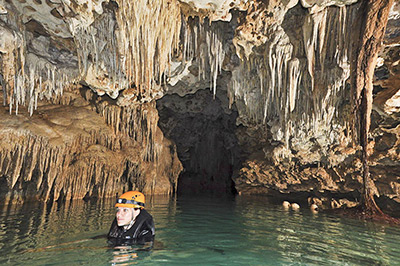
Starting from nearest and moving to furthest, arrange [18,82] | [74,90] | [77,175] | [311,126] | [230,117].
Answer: [18,82] < [311,126] < [77,175] < [74,90] < [230,117]

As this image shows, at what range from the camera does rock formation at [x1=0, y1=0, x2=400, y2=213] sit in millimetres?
5926

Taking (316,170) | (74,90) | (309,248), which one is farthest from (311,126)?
(74,90)

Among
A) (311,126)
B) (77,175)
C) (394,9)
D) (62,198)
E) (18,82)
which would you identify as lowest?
(62,198)

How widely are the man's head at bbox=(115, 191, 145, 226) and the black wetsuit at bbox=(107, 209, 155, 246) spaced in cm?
11

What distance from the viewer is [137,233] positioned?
3529 mm

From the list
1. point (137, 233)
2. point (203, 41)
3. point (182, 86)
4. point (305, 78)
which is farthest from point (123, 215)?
point (182, 86)

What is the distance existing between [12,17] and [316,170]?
1103 cm

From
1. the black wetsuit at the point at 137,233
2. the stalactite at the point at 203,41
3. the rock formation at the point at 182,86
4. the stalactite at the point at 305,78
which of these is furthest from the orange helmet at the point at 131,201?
the stalactite at the point at 305,78

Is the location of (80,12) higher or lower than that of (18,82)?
higher

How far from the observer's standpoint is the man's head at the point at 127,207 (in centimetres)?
349

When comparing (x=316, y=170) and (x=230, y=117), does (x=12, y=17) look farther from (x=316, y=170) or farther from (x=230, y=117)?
(x=230, y=117)

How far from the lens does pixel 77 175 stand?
10461 millimetres

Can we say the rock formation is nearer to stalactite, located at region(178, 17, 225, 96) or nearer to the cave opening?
stalactite, located at region(178, 17, 225, 96)

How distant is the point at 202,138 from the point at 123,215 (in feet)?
56.6
